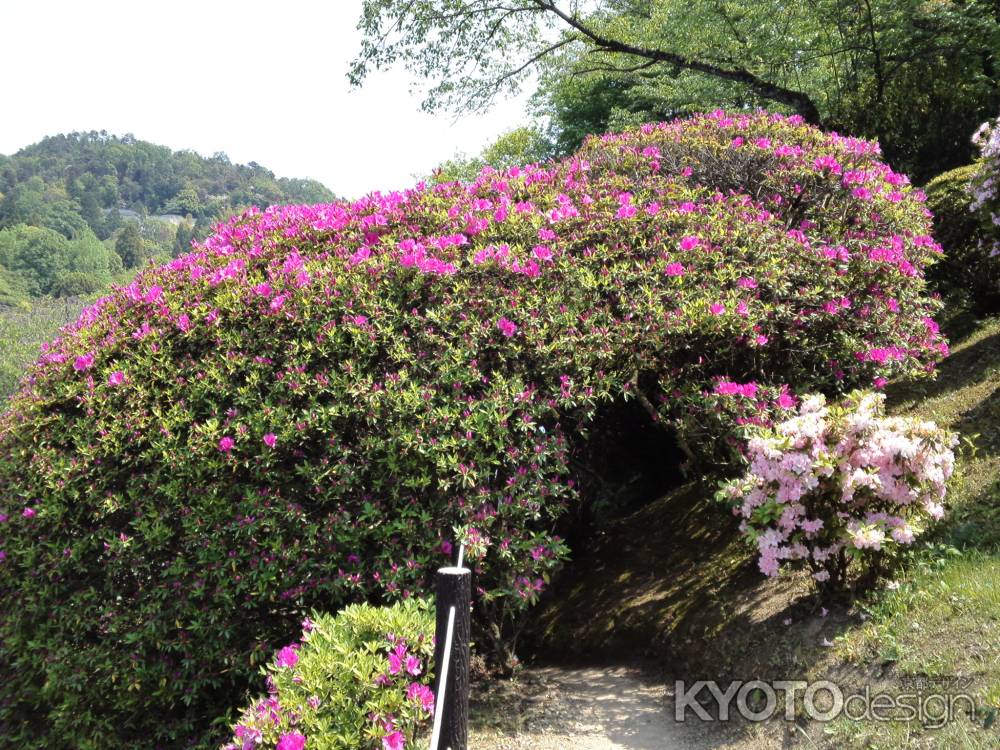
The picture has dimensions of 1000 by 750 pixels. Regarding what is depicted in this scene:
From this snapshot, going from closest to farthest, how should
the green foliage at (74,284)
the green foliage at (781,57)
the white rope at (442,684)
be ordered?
the white rope at (442,684) → the green foliage at (781,57) → the green foliage at (74,284)

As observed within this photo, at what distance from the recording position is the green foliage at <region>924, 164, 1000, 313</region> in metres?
6.82

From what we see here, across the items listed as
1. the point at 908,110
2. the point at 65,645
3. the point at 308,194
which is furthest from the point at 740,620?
the point at 308,194

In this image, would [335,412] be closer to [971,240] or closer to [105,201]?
[971,240]

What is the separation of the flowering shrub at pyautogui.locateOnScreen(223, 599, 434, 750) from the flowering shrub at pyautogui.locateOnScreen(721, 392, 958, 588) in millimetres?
1780

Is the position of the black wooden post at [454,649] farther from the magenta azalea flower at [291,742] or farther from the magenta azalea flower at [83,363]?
the magenta azalea flower at [83,363]

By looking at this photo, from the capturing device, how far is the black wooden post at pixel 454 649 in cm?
252

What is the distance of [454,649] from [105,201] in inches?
6387

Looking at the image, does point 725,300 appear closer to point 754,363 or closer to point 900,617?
point 754,363

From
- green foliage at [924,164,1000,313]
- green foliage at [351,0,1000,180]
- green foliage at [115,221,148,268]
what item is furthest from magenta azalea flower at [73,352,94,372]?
green foliage at [115,221,148,268]

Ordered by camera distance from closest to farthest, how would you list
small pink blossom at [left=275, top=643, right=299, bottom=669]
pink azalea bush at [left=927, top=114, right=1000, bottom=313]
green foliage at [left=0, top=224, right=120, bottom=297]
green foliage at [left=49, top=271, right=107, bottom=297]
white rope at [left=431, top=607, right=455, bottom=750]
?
white rope at [left=431, top=607, right=455, bottom=750] < small pink blossom at [left=275, top=643, right=299, bottom=669] < pink azalea bush at [left=927, top=114, right=1000, bottom=313] < green foliage at [left=49, top=271, right=107, bottom=297] < green foliage at [left=0, top=224, right=120, bottom=297]

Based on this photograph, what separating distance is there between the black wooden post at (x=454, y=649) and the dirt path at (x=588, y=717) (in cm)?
128

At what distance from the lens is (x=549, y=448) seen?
369 centimetres

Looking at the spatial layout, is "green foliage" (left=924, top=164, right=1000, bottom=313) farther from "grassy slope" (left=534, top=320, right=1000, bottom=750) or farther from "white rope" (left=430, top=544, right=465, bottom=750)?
"white rope" (left=430, top=544, right=465, bottom=750)

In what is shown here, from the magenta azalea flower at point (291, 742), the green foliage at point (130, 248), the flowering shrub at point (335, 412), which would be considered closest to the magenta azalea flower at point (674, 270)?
the flowering shrub at point (335, 412)
